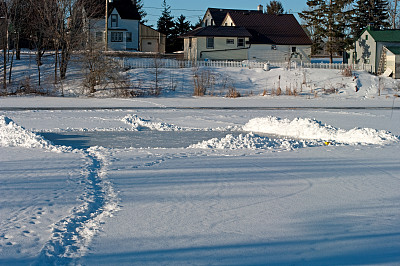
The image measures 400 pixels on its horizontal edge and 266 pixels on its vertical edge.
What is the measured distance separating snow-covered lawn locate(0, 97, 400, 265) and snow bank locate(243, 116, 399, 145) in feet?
0.30

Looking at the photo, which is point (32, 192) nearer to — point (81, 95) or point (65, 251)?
point (65, 251)

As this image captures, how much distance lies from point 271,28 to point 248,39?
554 centimetres

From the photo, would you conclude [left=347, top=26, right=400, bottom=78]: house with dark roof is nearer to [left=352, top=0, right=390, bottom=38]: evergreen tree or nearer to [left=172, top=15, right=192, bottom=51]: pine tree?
[left=352, top=0, right=390, bottom=38]: evergreen tree

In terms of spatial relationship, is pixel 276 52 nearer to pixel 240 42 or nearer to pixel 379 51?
pixel 240 42

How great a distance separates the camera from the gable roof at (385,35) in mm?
52281

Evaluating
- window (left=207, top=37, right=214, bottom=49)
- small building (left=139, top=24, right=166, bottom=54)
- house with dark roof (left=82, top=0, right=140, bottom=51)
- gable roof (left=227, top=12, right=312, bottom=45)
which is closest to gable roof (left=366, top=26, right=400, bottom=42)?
gable roof (left=227, top=12, right=312, bottom=45)

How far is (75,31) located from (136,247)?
37.2 meters

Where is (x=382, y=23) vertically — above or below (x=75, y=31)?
above

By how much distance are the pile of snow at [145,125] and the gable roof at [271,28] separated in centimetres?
3849

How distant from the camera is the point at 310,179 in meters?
10.4

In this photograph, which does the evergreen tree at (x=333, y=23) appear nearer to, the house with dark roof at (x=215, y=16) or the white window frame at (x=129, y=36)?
the house with dark roof at (x=215, y=16)

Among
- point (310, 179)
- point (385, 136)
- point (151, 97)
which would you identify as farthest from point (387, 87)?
point (310, 179)

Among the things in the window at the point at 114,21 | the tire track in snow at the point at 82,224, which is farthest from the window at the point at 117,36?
the tire track in snow at the point at 82,224

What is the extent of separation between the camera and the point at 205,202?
8531mm
